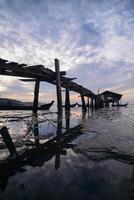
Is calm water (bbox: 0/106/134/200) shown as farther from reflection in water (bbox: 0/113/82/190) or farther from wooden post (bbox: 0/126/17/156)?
wooden post (bbox: 0/126/17/156)

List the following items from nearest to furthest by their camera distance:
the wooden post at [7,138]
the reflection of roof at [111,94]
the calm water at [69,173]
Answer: the calm water at [69,173]
the wooden post at [7,138]
the reflection of roof at [111,94]

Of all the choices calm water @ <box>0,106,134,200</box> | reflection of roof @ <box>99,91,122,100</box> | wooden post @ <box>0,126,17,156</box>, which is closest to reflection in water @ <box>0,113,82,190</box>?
calm water @ <box>0,106,134,200</box>

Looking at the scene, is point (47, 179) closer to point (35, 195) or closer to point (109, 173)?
point (35, 195)

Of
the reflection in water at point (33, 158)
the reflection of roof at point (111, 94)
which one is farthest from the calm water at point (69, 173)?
the reflection of roof at point (111, 94)

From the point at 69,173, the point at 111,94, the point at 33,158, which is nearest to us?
the point at 69,173

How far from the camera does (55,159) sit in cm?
542

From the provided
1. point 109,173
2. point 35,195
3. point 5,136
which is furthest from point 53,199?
point 5,136

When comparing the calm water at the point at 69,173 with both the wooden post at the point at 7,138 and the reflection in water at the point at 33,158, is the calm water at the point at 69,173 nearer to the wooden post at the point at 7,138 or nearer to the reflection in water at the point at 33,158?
the reflection in water at the point at 33,158

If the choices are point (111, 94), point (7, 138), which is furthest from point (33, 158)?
point (111, 94)

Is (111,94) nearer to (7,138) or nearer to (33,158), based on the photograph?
(33,158)

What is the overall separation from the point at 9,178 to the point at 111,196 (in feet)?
6.80

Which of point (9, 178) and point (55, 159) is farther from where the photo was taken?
point (55, 159)

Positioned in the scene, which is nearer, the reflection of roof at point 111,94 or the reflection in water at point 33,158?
the reflection in water at point 33,158

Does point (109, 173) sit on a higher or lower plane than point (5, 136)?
lower
